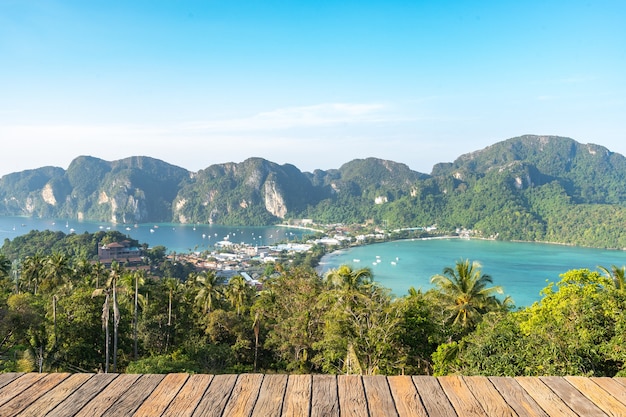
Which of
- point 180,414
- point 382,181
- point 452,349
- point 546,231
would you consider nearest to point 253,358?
point 452,349

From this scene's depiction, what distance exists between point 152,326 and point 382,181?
144664 mm

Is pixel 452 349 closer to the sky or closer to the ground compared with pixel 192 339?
closer to the sky

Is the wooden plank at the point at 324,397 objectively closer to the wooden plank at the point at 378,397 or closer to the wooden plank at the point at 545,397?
the wooden plank at the point at 378,397

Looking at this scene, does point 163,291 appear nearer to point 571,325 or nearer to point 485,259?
point 571,325

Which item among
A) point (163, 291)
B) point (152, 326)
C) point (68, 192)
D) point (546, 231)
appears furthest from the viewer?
Answer: point (68, 192)

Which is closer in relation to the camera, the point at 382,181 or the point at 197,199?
the point at 197,199

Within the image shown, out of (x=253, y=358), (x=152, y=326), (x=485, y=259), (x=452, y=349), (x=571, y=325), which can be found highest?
(x=571, y=325)

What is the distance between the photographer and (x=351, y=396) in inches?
67.1

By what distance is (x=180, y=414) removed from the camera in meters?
1.59

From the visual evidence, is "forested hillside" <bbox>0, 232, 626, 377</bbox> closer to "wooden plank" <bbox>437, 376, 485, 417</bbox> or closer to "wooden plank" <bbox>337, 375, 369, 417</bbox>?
"wooden plank" <bbox>437, 376, 485, 417</bbox>

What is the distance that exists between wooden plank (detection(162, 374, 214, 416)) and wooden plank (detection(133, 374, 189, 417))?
0.02 meters

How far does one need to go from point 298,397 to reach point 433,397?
0.52 metres

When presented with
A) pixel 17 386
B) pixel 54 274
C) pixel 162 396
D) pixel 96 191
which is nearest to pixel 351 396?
pixel 162 396

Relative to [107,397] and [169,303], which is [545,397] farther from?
[169,303]
